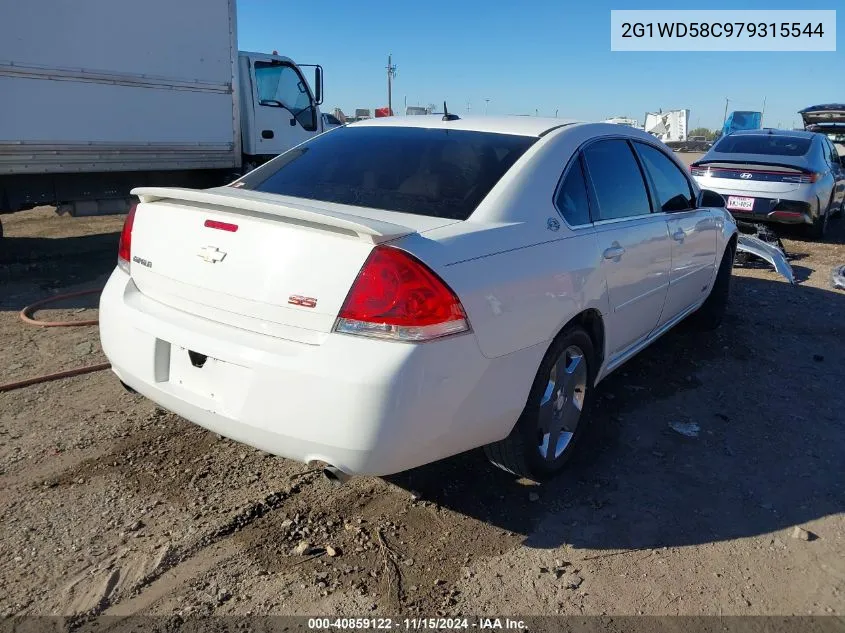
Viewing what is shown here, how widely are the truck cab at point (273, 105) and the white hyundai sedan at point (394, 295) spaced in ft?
21.8

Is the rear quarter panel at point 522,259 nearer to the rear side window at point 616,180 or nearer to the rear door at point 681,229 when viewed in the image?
the rear side window at point 616,180

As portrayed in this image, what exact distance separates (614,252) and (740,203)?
7.08 meters

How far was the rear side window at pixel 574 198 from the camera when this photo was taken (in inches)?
123

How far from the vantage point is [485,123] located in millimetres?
3555

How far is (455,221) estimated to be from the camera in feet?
8.83

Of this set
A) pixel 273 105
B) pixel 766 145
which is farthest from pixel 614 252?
pixel 766 145

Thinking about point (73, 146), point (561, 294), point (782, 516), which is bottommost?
point (782, 516)

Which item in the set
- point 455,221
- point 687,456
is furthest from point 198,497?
point 687,456

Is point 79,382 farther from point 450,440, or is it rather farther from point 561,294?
point 561,294

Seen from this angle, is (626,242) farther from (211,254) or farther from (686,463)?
(211,254)

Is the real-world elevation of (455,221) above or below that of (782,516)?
above

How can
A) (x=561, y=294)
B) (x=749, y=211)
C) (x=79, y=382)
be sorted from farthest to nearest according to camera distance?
(x=749, y=211) < (x=79, y=382) < (x=561, y=294)

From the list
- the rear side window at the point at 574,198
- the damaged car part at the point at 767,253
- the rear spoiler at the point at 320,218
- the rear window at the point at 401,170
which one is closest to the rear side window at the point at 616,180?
the rear side window at the point at 574,198

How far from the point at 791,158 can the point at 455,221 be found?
892 centimetres
